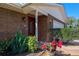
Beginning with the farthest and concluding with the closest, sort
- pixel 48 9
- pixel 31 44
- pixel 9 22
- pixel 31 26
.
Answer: pixel 31 26 < pixel 48 9 < pixel 9 22 < pixel 31 44

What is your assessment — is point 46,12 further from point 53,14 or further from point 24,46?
point 24,46

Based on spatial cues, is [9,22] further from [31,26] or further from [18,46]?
[31,26]

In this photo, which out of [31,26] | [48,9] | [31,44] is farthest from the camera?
[31,26]

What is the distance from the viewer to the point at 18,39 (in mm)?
10234

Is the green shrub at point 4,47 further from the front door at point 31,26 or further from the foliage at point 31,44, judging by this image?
the front door at point 31,26

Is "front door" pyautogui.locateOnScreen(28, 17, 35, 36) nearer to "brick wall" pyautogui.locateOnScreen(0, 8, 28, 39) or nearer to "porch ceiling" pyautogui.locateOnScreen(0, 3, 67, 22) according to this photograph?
"porch ceiling" pyautogui.locateOnScreen(0, 3, 67, 22)

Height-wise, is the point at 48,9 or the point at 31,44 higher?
the point at 48,9

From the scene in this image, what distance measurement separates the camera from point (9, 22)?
486 inches

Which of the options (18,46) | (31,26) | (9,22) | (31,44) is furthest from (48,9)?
(18,46)

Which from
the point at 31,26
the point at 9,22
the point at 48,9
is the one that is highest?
the point at 48,9

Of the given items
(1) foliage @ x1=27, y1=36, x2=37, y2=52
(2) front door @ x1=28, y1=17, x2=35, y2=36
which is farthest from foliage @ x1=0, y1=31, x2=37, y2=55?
(2) front door @ x1=28, y1=17, x2=35, y2=36

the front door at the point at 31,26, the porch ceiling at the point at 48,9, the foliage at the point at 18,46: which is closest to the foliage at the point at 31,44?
the foliage at the point at 18,46

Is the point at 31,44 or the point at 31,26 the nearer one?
the point at 31,44

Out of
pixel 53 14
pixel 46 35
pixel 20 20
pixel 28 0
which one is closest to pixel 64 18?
pixel 53 14
